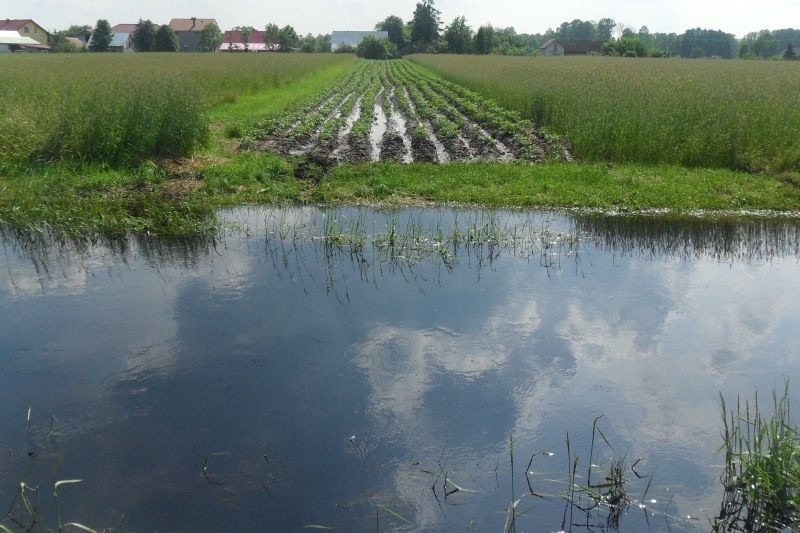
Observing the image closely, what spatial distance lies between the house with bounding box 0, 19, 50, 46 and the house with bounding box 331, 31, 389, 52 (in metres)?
43.9

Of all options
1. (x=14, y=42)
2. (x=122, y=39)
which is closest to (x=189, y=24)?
(x=122, y=39)

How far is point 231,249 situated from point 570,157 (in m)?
9.15

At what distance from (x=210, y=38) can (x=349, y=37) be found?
28.3 metres

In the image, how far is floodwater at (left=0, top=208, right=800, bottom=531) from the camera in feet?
15.7

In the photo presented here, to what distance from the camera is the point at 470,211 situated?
40.4 feet

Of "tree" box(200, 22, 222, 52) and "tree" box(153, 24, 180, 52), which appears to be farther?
"tree" box(200, 22, 222, 52)

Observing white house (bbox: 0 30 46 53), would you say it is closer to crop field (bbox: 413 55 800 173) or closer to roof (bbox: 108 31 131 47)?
roof (bbox: 108 31 131 47)

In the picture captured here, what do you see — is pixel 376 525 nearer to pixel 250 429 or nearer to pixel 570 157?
pixel 250 429

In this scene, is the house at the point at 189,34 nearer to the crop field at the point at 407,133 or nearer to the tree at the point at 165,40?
the tree at the point at 165,40

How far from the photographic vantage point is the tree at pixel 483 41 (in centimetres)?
8550

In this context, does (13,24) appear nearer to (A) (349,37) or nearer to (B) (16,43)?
(B) (16,43)

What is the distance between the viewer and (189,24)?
112 m

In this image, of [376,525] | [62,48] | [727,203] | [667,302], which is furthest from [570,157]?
[62,48]

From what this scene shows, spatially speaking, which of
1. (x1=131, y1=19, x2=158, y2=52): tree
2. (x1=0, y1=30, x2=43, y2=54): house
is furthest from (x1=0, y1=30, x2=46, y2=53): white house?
(x1=131, y1=19, x2=158, y2=52): tree
